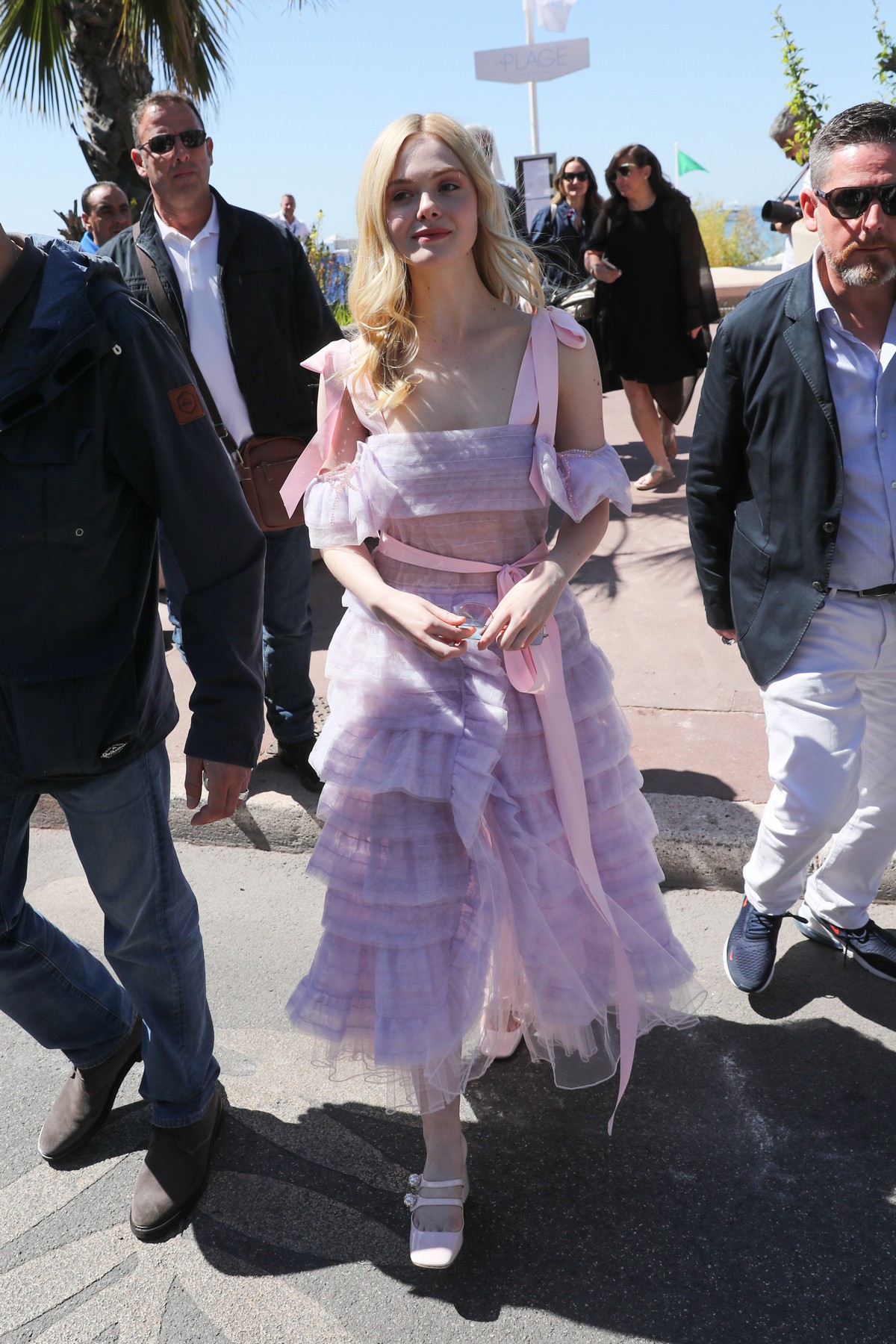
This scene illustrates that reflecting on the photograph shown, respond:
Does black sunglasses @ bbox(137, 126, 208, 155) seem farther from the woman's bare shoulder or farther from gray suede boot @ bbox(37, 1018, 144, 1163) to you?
gray suede boot @ bbox(37, 1018, 144, 1163)

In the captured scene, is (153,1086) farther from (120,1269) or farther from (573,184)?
(573,184)

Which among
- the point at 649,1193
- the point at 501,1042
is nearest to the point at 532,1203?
the point at 649,1193

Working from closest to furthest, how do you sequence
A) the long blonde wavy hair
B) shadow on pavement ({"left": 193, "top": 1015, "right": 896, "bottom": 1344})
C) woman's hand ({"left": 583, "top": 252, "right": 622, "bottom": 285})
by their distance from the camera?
shadow on pavement ({"left": 193, "top": 1015, "right": 896, "bottom": 1344}), the long blonde wavy hair, woman's hand ({"left": 583, "top": 252, "right": 622, "bottom": 285})

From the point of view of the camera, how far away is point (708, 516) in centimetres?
303

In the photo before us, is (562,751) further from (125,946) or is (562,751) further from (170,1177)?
(170,1177)

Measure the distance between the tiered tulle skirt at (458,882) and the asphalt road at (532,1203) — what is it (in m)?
0.28

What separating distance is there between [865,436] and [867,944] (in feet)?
4.60

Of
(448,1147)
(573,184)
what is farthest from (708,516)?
(573,184)

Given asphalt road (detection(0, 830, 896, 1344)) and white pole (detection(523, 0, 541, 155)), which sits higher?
→ white pole (detection(523, 0, 541, 155))

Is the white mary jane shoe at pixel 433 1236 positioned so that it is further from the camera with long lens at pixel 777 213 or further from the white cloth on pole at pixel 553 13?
the white cloth on pole at pixel 553 13

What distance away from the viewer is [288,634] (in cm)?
417

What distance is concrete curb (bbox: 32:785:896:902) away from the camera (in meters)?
3.61

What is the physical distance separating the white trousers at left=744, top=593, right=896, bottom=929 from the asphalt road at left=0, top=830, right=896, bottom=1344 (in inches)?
16.7

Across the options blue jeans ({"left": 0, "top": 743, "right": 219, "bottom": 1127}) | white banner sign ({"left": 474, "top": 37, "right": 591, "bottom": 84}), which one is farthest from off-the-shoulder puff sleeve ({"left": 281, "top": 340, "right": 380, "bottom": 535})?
white banner sign ({"left": 474, "top": 37, "right": 591, "bottom": 84})
